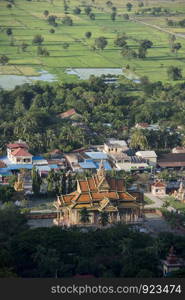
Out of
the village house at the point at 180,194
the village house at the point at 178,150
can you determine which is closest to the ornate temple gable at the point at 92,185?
the village house at the point at 180,194

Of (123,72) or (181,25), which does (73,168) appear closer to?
(123,72)

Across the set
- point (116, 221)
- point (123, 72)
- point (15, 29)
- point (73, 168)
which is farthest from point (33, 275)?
point (15, 29)

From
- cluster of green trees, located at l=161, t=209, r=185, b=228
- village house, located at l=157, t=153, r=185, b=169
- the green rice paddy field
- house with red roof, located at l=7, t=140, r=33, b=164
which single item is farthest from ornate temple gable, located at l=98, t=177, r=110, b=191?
the green rice paddy field

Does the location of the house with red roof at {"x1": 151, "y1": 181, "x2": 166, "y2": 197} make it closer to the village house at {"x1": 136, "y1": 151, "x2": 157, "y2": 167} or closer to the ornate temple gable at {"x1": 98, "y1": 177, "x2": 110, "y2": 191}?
the village house at {"x1": 136, "y1": 151, "x2": 157, "y2": 167}

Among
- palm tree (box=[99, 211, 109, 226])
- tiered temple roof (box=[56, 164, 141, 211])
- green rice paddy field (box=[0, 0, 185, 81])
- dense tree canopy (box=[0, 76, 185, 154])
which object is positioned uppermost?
tiered temple roof (box=[56, 164, 141, 211])

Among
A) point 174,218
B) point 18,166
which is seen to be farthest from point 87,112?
point 174,218

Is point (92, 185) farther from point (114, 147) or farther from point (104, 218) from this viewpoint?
→ point (114, 147)

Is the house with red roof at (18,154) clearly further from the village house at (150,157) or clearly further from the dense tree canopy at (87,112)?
the village house at (150,157)
